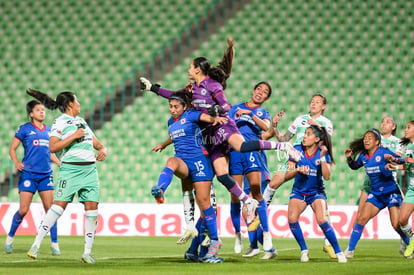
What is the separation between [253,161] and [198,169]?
61.8 inches

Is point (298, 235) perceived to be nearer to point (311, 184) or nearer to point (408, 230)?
point (311, 184)

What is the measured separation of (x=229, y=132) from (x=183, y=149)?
628 mm

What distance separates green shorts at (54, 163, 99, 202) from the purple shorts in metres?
1.53

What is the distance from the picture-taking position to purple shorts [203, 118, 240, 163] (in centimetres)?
862

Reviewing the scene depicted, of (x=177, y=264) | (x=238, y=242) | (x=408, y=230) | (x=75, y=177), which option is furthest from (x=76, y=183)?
(x=408, y=230)

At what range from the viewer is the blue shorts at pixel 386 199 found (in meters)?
10.4

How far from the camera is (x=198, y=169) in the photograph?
8367mm

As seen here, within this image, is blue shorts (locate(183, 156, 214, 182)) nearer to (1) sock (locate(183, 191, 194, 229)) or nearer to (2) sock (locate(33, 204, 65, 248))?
(1) sock (locate(183, 191, 194, 229))

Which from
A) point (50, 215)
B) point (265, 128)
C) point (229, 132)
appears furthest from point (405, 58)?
point (50, 215)

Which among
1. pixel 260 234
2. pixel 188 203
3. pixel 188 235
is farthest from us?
pixel 260 234

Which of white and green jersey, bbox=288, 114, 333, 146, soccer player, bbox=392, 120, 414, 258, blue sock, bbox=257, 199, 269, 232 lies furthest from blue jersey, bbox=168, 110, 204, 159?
soccer player, bbox=392, 120, 414, 258

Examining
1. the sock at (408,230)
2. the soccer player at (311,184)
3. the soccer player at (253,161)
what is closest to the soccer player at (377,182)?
the sock at (408,230)

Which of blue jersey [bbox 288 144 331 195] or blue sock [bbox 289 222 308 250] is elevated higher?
blue jersey [bbox 288 144 331 195]

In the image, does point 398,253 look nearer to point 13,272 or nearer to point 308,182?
point 308,182
